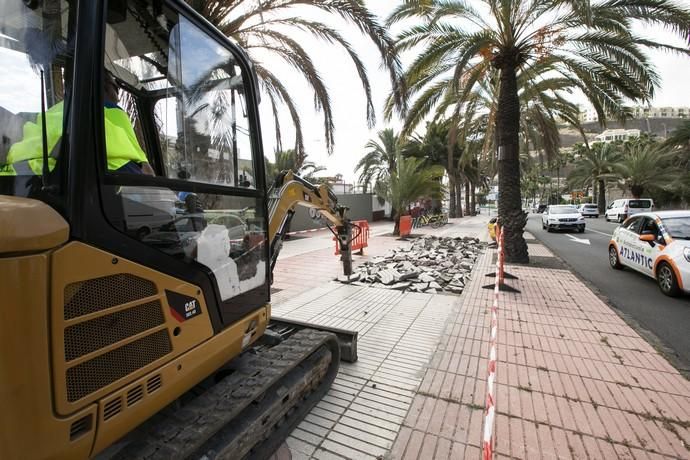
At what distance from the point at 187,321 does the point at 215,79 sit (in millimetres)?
1716

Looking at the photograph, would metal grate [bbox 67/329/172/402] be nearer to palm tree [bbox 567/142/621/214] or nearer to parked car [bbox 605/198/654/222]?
parked car [bbox 605/198/654/222]

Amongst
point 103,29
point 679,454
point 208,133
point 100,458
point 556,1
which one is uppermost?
point 556,1

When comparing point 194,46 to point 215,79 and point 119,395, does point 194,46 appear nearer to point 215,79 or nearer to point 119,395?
point 215,79

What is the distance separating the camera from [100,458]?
6.90 ft

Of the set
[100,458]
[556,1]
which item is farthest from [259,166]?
[556,1]

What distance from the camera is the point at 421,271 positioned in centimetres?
859

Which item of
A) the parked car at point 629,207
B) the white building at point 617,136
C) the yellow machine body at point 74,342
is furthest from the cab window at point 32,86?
the white building at point 617,136

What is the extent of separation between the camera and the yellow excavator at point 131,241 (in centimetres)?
136

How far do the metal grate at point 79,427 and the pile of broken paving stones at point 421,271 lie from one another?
20.5 ft

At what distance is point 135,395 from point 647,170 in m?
45.7

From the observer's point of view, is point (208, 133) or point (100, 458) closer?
point (100, 458)

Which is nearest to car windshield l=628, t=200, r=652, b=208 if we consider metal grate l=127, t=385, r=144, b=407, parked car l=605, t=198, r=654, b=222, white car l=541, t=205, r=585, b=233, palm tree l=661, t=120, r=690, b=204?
parked car l=605, t=198, r=654, b=222

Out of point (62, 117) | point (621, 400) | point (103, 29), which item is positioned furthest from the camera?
point (621, 400)

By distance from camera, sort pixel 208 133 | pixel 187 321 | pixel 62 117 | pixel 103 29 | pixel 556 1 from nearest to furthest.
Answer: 1. pixel 62 117
2. pixel 103 29
3. pixel 187 321
4. pixel 208 133
5. pixel 556 1
